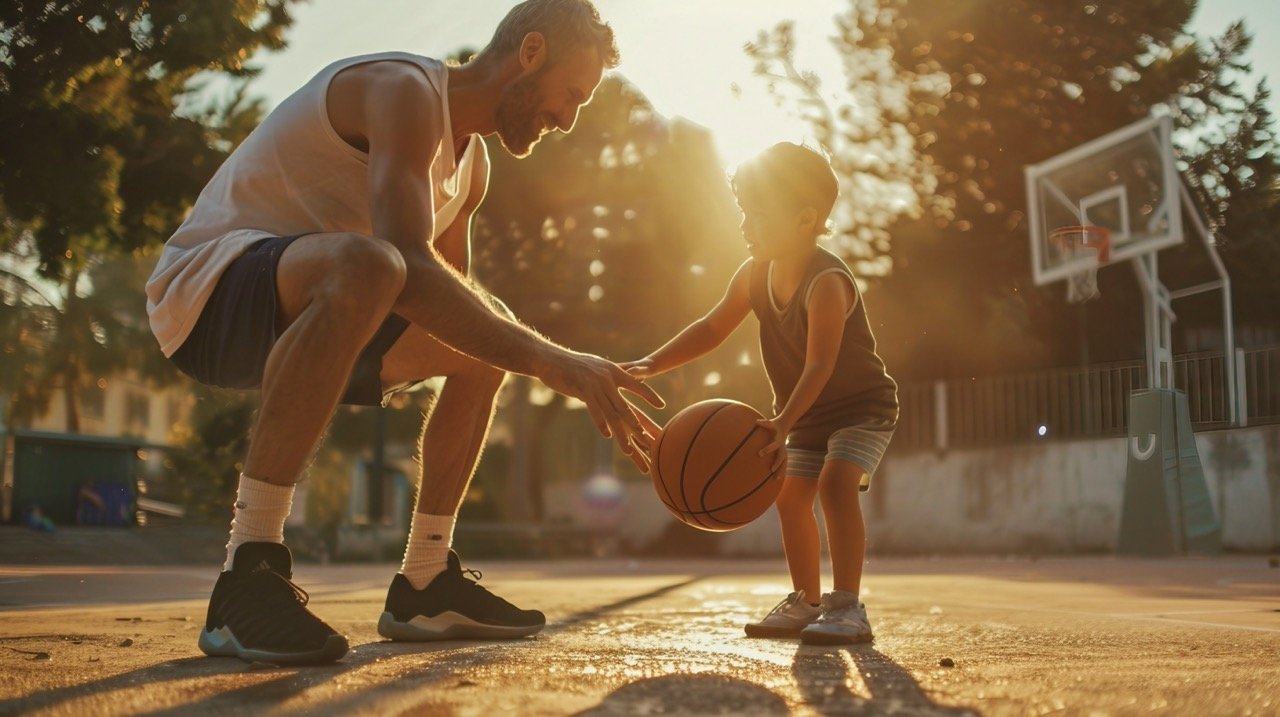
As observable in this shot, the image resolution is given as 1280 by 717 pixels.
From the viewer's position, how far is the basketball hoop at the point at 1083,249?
14.9 metres

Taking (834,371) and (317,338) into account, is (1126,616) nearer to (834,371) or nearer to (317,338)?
(834,371)

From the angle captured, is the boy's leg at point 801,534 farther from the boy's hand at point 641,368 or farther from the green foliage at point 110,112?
the green foliage at point 110,112

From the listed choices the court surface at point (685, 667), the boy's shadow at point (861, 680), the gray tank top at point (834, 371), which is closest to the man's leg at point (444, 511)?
the court surface at point (685, 667)

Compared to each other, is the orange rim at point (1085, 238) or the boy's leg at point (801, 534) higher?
the orange rim at point (1085, 238)

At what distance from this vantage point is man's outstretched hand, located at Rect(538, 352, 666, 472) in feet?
8.79

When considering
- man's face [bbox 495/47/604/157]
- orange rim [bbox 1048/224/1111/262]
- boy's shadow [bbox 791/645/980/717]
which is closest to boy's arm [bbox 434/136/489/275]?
man's face [bbox 495/47/604/157]

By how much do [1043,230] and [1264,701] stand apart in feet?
49.4

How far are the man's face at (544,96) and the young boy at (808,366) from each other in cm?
81

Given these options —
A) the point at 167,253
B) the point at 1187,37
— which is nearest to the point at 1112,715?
the point at 167,253

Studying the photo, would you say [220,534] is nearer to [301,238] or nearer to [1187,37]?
[301,238]

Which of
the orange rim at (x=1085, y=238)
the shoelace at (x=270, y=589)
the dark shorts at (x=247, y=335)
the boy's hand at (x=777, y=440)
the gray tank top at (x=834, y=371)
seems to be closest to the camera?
the shoelace at (x=270, y=589)

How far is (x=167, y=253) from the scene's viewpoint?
126 inches

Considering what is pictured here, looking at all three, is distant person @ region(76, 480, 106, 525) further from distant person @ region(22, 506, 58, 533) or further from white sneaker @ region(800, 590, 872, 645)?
white sneaker @ region(800, 590, 872, 645)

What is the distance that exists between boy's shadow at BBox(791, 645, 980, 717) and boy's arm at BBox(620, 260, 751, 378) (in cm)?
119
